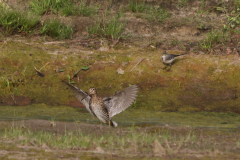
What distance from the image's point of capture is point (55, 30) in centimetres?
1123

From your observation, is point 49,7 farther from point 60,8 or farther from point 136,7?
point 136,7

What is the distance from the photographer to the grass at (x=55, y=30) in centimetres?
1119

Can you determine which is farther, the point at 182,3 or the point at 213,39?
the point at 182,3

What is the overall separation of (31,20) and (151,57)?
10.8 feet

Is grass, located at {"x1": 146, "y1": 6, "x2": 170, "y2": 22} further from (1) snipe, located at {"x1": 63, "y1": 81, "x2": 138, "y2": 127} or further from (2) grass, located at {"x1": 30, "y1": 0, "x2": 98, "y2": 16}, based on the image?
(1) snipe, located at {"x1": 63, "y1": 81, "x2": 138, "y2": 127}

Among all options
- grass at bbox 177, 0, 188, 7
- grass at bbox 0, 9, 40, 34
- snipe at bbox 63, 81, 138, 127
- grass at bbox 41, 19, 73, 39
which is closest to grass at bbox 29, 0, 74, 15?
grass at bbox 0, 9, 40, 34

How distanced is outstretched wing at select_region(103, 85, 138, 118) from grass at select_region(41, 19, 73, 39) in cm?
435

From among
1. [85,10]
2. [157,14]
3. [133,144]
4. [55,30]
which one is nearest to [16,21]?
[55,30]

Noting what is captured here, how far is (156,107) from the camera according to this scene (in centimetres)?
909

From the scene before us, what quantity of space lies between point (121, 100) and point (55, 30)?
4.71 metres

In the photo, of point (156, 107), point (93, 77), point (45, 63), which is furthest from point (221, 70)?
point (45, 63)

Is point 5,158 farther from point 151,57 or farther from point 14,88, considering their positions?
point 151,57

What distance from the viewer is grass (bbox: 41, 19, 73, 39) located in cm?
1119

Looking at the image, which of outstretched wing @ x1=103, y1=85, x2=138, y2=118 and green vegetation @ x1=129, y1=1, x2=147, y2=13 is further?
green vegetation @ x1=129, y1=1, x2=147, y2=13
